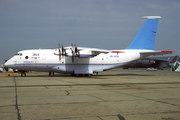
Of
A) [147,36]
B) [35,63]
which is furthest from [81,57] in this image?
[147,36]

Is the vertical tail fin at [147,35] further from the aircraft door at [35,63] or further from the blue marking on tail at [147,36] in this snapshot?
the aircraft door at [35,63]

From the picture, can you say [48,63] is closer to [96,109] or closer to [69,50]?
[69,50]

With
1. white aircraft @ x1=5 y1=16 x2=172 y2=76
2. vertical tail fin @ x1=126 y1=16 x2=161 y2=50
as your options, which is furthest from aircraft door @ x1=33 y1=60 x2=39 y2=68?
vertical tail fin @ x1=126 y1=16 x2=161 y2=50

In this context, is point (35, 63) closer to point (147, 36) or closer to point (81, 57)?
point (81, 57)

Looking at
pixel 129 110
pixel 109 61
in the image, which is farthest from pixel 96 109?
pixel 109 61

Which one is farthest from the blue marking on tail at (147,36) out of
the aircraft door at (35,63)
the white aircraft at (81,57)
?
the aircraft door at (35,63)

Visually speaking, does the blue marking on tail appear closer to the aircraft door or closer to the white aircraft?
the white aircraft

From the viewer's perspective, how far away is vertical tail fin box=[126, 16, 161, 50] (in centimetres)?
3225

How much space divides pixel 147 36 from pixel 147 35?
155 mm

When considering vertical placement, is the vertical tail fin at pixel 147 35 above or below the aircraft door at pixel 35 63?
above

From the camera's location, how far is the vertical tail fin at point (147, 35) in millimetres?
32247

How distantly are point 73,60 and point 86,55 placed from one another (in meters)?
1.95

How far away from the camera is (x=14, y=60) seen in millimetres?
29016

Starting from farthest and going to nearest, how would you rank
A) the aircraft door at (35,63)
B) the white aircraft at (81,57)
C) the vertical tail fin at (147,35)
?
1. the vertical tail fin at (147,35)
2. the aircraft door at (35,63)
3. the white aircraft at (81,57)
